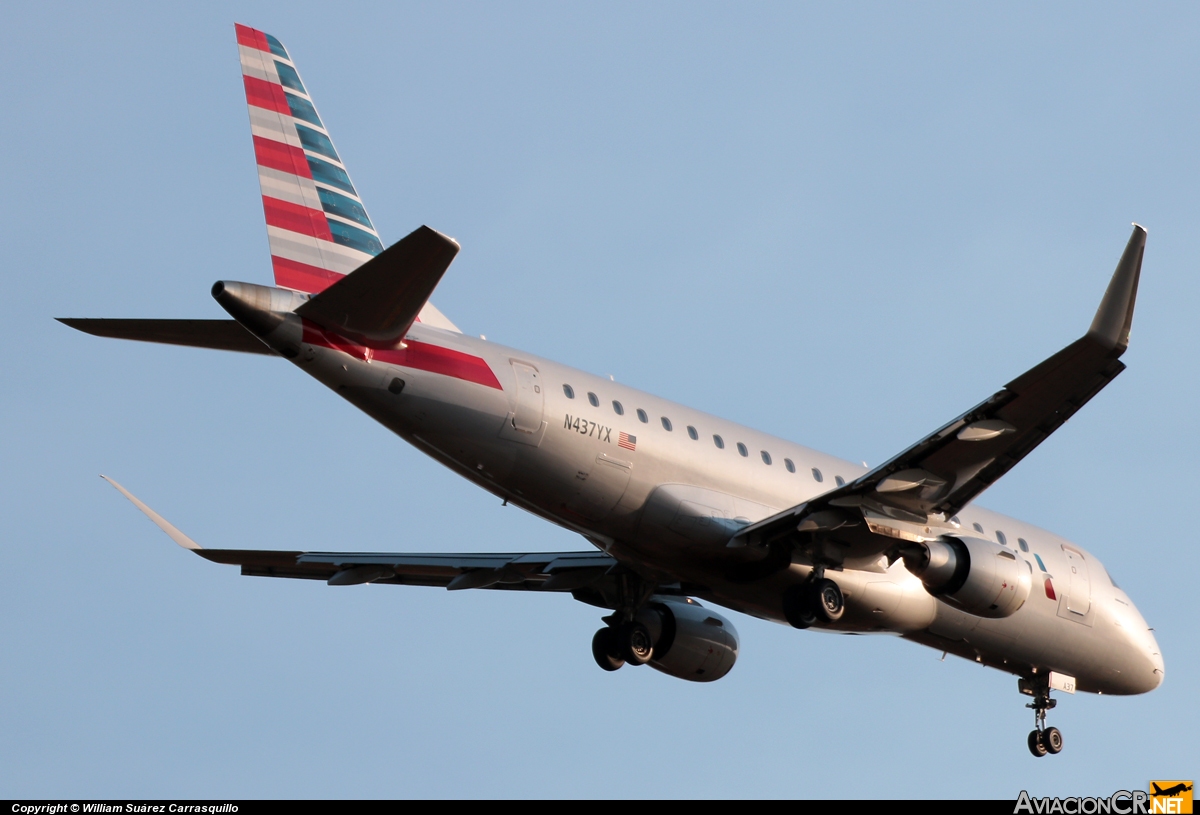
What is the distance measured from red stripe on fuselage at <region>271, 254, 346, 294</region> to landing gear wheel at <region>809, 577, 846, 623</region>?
8.85m

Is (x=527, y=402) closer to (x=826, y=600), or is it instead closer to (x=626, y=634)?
(x=826, y=600)

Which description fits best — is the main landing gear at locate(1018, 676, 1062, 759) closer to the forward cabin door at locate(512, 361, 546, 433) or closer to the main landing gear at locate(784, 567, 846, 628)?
the main landing gear at locate(784, 567, 846, 628)

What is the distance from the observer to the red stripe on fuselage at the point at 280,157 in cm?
2233

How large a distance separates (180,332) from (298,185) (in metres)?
3.59

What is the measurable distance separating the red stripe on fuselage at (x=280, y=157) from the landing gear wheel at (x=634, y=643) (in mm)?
9692

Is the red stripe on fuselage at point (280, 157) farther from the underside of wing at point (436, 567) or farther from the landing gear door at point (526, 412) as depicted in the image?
the underside of wing at point (436, 567)

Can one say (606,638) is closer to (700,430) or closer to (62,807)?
(700,430)

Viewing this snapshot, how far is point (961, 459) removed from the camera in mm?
22547

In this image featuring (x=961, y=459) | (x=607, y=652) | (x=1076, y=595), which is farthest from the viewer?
(x=1076, y=595)

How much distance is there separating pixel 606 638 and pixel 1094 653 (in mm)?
9398

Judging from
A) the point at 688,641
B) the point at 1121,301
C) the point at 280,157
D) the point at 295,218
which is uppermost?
the point at 280,157

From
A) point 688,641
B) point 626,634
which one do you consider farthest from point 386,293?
point 688,641

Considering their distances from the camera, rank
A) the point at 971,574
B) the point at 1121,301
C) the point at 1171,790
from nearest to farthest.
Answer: the point at 1121,301 < the point at 1171,790 < the point at 971,574

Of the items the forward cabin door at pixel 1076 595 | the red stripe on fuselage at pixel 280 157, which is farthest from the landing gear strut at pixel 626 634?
the red stripe on fuselage at pixel 280 157
